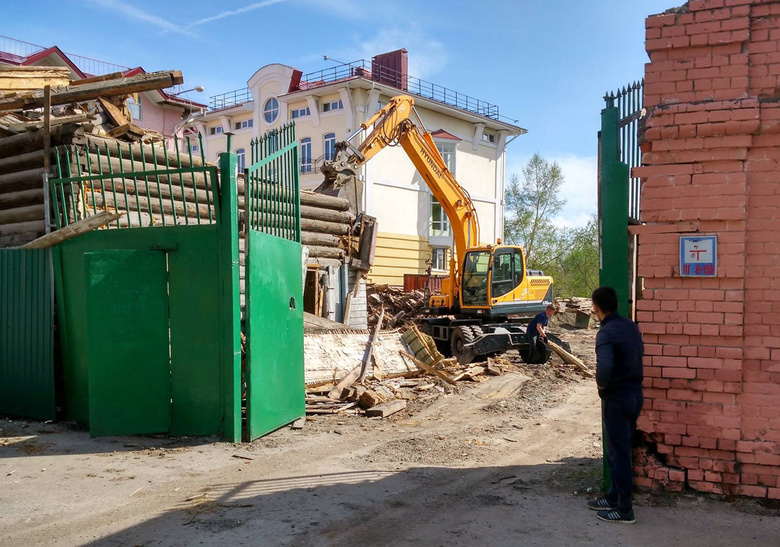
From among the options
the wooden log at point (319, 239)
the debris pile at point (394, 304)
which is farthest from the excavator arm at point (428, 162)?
the debris pile at point (394, 304)

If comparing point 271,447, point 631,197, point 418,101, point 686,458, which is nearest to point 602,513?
point 686,458

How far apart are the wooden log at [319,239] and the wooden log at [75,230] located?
650 cm

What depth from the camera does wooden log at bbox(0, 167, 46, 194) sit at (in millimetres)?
8602

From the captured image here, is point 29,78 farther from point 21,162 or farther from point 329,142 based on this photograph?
point 329,142

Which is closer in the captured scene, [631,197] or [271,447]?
[631,197]

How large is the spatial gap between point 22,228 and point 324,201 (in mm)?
7028

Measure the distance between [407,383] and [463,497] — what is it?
5.48 m

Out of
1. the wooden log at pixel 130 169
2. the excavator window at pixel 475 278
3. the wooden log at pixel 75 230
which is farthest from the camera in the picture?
the excavator window at pixel 475 278

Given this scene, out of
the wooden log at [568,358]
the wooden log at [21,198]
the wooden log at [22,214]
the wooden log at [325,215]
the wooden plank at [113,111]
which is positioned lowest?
the wooden log at [568,358]

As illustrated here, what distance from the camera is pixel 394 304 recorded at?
23.8m

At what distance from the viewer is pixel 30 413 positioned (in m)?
8.27

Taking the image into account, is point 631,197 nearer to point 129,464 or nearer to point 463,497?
point 463,497

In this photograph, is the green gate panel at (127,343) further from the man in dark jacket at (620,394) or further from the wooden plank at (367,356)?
the man in dark jacket at (620,394)

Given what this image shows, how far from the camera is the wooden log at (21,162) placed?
8648 mm
